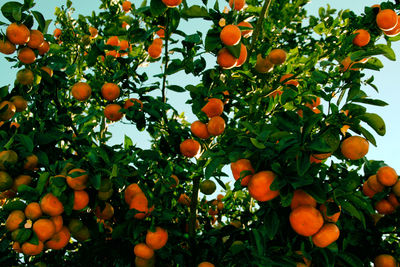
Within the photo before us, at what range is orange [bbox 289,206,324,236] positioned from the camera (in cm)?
170

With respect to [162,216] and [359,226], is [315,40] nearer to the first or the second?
[359,226]

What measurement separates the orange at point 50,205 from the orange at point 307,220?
139 cm

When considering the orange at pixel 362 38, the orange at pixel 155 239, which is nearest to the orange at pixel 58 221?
the orange at pixel 155 239

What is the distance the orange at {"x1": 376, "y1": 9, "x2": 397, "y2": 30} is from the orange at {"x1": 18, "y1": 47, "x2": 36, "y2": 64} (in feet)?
8.47

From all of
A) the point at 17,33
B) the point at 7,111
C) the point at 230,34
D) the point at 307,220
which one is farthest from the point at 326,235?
the point at 17,33

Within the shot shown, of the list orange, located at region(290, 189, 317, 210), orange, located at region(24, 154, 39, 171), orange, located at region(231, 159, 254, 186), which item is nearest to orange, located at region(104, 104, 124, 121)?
orange, located at region(24, 154, 39, 171)

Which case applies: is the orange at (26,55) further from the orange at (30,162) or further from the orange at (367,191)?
the orange at (367,191)

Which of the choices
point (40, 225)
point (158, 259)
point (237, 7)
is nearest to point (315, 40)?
point (237, 7)

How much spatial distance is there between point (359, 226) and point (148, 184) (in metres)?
1.55

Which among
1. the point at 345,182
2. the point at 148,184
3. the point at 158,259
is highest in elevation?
the point at 345,182

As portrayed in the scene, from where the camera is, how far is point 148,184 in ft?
7.93

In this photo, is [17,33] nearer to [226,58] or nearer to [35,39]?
[35,39]

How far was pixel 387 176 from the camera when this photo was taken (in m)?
2.06

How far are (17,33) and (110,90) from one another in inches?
30.5
